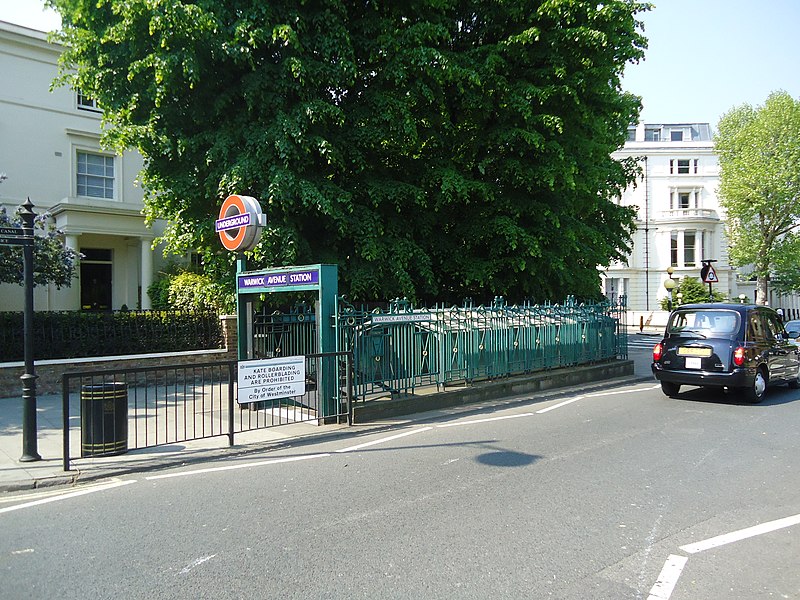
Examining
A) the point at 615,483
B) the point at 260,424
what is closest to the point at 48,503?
the point at 260,424

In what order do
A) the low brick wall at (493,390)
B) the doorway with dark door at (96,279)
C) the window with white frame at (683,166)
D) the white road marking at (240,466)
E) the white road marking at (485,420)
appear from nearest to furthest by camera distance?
the white road marking at (240,466)
the white road marking at (485,420)
the low brick wall at (493,390)
the doorway with dark door at (96,279)
the window with white frame at (683,166)

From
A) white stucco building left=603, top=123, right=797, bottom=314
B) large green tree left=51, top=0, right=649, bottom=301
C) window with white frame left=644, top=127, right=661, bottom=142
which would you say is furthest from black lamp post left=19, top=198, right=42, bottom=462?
window with white frame left=644, top=127, right=661, bottom=142

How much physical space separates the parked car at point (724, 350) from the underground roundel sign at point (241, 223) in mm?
8152

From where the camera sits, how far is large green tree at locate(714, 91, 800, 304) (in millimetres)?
39781

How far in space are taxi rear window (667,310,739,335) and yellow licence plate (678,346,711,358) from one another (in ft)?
1.41

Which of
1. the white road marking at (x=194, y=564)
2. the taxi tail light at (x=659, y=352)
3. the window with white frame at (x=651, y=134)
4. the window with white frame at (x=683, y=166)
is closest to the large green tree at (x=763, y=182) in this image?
the window with white frame at (x=683, y=166)

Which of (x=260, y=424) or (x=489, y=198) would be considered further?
(x=489, y=198)

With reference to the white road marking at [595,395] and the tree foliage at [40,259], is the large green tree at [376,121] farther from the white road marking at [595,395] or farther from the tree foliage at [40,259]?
the white road marking at [595,395]

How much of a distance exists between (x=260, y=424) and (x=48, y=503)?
3.89 m

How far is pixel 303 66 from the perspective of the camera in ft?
38.5

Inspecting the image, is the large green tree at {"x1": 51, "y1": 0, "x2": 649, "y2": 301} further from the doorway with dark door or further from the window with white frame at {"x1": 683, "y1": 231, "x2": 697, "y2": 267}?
the window with white frame at {"x1": 683, "y1": 231, "x2": 697, "y2": 267}

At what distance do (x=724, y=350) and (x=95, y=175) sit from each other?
68.1 feet

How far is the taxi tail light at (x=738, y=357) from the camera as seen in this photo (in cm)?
1067

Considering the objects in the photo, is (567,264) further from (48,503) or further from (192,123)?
(48,503)
